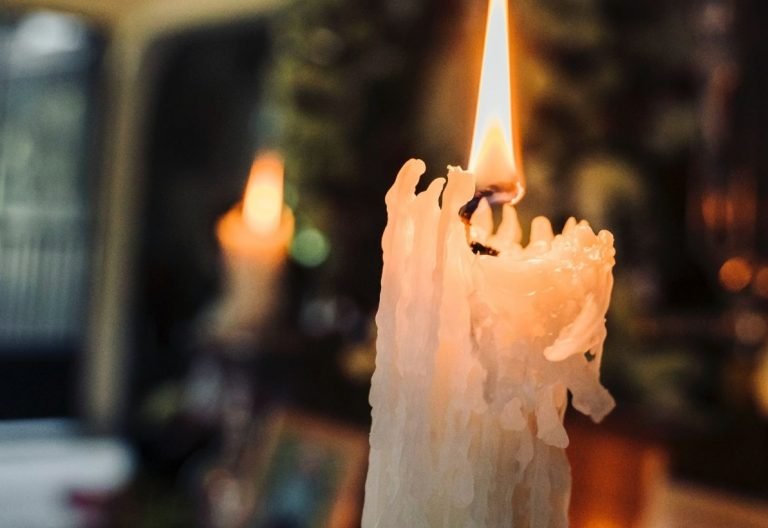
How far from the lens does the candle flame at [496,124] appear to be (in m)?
0.27

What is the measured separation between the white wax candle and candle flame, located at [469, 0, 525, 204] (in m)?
0.03

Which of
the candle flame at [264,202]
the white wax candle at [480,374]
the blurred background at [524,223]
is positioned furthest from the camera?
the candle flame at [264,202]

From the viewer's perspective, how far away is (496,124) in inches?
10.8

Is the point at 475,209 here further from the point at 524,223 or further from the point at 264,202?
the point at 264,202

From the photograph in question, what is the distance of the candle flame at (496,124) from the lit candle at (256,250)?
863mm

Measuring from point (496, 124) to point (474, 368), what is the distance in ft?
0.27

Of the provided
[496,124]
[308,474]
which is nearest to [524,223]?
[308,474]

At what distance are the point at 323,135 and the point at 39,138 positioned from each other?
4.38 ft

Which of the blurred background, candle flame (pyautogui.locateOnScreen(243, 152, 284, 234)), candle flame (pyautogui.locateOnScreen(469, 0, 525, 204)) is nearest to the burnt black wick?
candle flame (pyautogui.locateOnScreen(469, 0, 525, 204))

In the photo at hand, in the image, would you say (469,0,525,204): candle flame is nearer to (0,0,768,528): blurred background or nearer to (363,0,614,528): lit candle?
(363,0,614,528): lit candle

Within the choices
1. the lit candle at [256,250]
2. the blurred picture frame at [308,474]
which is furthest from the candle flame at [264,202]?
the blurred picture frame at [308,474]

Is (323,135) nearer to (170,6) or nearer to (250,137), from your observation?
(250,137)

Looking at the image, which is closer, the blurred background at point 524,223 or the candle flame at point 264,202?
the blurred background at point 524,223

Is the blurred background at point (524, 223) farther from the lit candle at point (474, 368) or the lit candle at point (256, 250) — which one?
the lit candle at point (474, 368)
